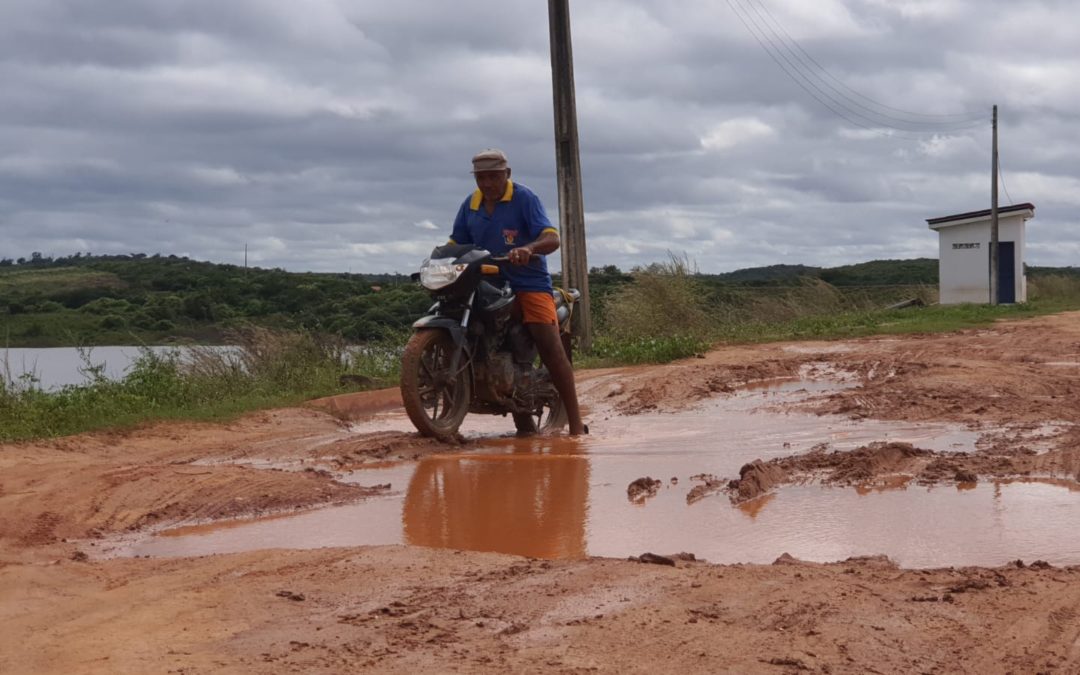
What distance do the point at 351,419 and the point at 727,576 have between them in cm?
682

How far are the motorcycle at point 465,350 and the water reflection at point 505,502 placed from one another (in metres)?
0.50

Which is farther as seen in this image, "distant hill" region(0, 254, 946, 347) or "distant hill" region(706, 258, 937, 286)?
"distant hill" region(706, 258, 937, 286)

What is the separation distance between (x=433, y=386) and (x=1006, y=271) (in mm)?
32544

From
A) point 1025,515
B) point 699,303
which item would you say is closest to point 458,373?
point 1025,515

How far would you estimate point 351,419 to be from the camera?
1055cm

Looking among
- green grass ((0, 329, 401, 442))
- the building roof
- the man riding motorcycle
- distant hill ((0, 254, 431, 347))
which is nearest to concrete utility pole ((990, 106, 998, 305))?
the building roof

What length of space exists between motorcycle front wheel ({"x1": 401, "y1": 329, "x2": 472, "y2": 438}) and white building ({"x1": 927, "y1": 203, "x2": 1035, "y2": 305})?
31.2 metres

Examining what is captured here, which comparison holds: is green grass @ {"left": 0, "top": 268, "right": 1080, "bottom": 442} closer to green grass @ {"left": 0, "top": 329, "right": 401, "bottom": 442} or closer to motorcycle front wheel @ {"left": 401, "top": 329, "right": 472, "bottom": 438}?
green grass @ {"left": 0, "top": 329, "right": 401, "bottom": 442}

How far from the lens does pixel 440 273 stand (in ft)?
26.4

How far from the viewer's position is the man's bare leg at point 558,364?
8.55m

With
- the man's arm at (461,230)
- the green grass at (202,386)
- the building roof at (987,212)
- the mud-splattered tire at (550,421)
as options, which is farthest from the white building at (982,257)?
the man's arm at (461,230)

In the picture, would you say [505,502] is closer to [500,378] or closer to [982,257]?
[500,378]

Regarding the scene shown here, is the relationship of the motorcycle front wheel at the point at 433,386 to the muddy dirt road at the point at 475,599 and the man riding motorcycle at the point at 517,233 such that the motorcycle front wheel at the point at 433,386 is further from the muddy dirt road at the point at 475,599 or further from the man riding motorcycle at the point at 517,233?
the muddy dirt road at the point at 475,599

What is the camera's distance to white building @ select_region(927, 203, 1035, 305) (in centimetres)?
3647
